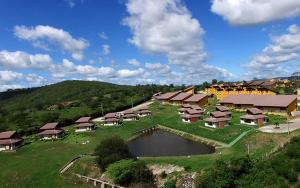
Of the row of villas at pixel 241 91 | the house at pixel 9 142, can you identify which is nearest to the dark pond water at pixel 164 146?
the house at pixel 9 142

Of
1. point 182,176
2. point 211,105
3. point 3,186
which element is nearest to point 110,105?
point 211,105

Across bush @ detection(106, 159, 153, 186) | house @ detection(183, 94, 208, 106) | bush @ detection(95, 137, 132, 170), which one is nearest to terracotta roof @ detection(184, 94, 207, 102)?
house @ detection(183, 94, 208, 106)

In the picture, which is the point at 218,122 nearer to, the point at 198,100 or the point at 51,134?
the point at 198,100

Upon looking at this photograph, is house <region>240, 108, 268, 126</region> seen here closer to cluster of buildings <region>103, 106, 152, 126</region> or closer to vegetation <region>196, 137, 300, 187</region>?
vegetation <region>196, 137, 300, 187</region>

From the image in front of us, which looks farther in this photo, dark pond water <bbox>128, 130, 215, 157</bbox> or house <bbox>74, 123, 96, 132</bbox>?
house <bbox>74, 123, 96, 132</bbox>

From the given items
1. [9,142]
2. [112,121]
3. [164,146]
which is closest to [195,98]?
[112,121]

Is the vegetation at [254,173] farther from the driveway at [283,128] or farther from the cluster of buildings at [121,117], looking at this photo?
the cluster of buildings at [121,117]
